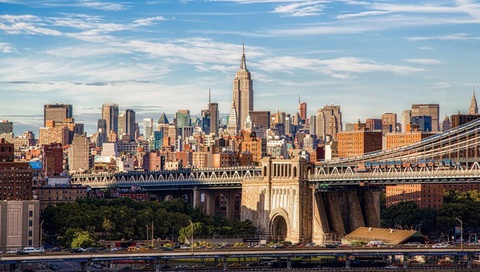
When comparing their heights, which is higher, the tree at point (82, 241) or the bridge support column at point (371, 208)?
the bridge support column at point (371, 208)

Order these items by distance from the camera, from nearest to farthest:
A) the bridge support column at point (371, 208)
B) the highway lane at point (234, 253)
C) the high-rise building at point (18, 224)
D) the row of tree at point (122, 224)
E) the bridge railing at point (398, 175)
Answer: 1. the highway lane at point (234, 253)
2. the high-rise building at point (18, 224)
3. the bridge railing at point (398, 175)
4. the row of tree at point (122, 224)
5. the bridge support column at point (371, 208)

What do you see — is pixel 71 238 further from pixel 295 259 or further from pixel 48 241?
pixel 295 259

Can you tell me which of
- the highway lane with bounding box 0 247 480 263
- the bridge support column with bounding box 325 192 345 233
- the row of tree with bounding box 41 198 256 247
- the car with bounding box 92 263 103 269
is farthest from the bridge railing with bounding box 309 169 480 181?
the car with bounding box 92 263 103 269

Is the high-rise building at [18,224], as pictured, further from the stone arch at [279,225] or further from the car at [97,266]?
the stone arch at [279,225]

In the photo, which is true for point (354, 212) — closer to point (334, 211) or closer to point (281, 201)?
point (334, 211)

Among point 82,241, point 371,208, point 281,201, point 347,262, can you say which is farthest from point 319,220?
point 347,262

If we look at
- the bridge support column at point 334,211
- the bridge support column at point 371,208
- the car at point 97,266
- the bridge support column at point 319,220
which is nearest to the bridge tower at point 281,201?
the bridge support column at point 319,220

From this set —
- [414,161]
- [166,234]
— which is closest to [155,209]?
[166,234]
